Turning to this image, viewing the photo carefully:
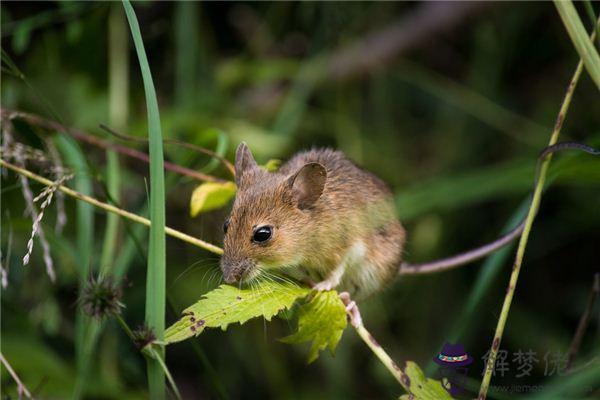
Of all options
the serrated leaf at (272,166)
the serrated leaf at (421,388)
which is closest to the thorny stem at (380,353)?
the serrated leaf at (421,388)

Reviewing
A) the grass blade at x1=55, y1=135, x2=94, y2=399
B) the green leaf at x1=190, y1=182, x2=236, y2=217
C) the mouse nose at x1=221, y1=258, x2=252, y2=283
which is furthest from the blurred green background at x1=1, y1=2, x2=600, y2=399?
the mouse nose at x1=221, y1=258, x2=252, y2=283

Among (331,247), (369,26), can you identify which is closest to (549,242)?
(369,26)

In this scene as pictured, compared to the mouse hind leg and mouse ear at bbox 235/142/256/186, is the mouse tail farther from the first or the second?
mouse ear at bbox 235/142/256/186

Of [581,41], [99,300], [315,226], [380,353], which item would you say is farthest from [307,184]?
[581,41]

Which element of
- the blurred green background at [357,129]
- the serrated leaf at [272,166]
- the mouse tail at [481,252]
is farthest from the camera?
the blurred green background at [357,129]

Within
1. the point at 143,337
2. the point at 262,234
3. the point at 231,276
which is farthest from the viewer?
the point at 262,234

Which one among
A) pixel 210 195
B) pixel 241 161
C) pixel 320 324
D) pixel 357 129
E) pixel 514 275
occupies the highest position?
pixel 357 129

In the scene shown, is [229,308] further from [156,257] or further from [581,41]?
[581,41]

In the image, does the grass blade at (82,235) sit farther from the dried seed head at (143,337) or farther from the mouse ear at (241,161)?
the dried seed head at (143,337)
